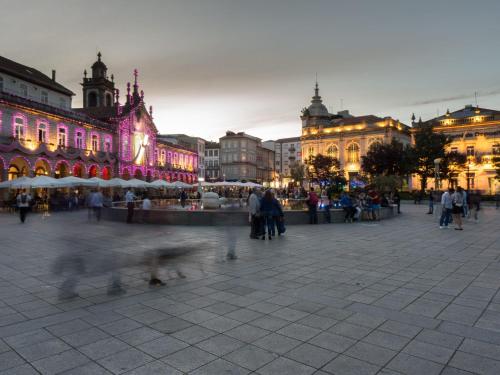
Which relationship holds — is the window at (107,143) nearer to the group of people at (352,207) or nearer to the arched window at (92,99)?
the arched window at (92,99)

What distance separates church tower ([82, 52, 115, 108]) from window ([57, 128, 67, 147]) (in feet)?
81.1

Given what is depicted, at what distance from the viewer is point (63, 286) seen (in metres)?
6.79

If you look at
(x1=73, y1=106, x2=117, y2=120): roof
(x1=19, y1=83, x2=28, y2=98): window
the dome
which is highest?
the dome

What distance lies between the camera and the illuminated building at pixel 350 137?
6681 centimetres

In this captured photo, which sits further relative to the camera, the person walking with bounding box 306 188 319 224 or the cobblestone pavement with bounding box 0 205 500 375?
the person walking with bounding box 306 188 319 224

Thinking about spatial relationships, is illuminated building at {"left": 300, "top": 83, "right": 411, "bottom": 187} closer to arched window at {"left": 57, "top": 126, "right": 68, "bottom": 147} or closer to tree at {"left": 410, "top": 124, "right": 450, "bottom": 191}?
tree at {"left": 410, "top": 124, "right": 450, "bottom": 191}

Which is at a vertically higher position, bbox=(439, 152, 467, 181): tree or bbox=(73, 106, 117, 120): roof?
bbox=(73, 106, 117, 120): roof

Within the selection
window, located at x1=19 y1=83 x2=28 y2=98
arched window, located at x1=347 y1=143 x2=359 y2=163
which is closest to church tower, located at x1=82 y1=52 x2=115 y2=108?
window, located at x1=19 y1=83 x2=28 y2=98

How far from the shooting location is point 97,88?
2448 inches

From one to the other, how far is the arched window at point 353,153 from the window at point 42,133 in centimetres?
5264

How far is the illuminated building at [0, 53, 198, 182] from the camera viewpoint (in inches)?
1318

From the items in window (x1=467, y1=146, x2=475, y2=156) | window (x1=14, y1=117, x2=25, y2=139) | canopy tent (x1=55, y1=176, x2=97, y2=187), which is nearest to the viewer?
canopy tent (x1=55, y1=176, x2=97, y2=187)

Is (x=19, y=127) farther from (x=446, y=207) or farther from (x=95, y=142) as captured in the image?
(x=446, y=207)

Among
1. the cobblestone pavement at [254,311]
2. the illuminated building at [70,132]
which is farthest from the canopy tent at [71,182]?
the cobblestone pavement at [254,311]
